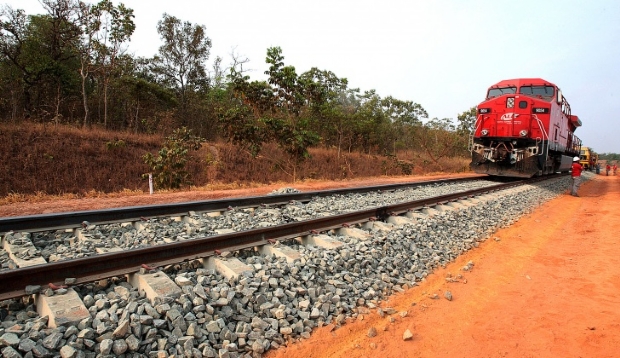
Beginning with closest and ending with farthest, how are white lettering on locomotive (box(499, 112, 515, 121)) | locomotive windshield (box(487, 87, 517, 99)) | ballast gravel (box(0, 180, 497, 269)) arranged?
1. ballast gravel (box(0, 180, 497, 269))
2. white lettering on locomotive (box(499, 112, 515, 121))
3. locomotive windshield (box(487, 87, 517, 99))

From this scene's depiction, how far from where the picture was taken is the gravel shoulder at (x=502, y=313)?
2938 millimetres

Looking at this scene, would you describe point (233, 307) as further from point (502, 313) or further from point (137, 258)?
point (502, 313)

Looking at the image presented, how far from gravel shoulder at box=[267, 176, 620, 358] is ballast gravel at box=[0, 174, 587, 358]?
0.17 metres

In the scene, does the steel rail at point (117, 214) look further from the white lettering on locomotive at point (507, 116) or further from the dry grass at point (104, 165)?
the white lettering on locomotive at point (507, 116)

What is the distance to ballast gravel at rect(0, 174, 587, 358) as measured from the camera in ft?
7.56

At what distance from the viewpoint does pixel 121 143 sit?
16.9 metres

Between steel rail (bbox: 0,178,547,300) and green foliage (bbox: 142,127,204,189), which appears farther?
green foliage (bbox: 142,127,204,189)

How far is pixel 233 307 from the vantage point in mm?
2969

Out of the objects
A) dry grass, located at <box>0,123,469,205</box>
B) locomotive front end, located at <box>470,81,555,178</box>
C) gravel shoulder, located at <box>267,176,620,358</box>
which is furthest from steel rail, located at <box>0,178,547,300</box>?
locomotive front end, located at <box>470,81,555,178</box>

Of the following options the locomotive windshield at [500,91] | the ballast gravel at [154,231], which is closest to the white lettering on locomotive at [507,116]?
A: the locomotive windshield at [500,91]

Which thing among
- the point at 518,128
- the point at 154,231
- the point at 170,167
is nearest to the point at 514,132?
the point at 518,128

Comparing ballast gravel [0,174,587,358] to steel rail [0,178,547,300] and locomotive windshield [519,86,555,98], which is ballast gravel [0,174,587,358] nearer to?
steel rail [0,178,547,300]

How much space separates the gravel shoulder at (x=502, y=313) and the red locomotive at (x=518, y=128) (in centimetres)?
850

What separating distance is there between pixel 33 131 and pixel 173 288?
1627 centimetres
